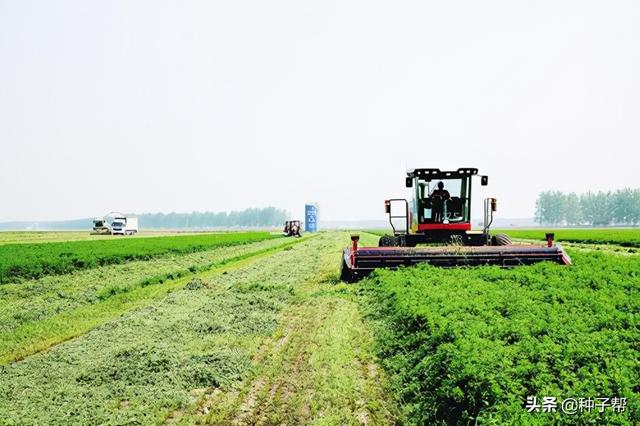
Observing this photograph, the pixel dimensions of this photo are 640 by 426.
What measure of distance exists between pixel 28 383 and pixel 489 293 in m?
8.16

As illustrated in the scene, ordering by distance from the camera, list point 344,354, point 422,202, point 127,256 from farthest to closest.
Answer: point 127,256, point 422,202, point 344,354

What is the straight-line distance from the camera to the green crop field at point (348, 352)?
5.32 m

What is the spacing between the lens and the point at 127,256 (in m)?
26.7

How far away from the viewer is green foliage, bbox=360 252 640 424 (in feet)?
16.0

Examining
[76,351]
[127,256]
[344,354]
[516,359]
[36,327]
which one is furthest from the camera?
[127,256]

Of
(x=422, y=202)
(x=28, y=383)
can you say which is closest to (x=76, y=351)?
(x=28, y=383)

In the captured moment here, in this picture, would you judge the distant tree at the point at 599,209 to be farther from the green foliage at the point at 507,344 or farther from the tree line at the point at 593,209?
the green foliage at the point at 507,344

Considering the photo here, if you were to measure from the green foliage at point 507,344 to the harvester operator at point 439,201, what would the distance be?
184 inches

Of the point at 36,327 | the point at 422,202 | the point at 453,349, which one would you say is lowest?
the point at 36,327

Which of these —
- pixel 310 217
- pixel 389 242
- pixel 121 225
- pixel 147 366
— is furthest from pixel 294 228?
pixel 147 366

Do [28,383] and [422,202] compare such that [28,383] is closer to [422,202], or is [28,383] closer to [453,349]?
[453,349]

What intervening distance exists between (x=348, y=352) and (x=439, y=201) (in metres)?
9.36

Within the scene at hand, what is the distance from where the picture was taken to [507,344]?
6402 millimetres

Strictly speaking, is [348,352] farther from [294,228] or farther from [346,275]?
[294,228]
